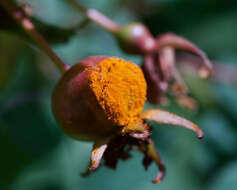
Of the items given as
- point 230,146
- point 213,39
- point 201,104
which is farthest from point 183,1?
point 230,146

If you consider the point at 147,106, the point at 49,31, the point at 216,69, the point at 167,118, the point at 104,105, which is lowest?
the point at 216,69

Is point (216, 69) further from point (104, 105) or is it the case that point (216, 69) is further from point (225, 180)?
point (104, 105)

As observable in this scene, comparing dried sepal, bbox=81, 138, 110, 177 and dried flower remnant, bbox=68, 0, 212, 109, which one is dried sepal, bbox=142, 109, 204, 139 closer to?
dried sepal, bbox=81, 138, 110, 177

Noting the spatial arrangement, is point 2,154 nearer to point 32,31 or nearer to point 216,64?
point 32,31

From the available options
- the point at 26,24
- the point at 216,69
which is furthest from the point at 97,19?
the point at 216,69

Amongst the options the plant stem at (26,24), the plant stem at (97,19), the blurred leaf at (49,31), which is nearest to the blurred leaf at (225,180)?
the plant stem at (97,19)

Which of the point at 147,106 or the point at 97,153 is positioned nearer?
the point at 97,153
